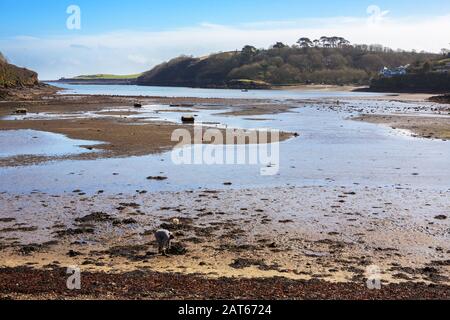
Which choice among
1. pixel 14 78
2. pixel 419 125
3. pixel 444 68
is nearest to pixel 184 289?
pixel 419 125

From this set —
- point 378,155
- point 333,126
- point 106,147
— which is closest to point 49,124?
point 106,147

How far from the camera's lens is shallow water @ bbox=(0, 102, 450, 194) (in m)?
20.4

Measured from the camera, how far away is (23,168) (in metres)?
23.5

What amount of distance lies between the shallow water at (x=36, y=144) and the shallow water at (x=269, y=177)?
3.86 m

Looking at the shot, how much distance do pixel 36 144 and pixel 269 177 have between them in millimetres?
16342

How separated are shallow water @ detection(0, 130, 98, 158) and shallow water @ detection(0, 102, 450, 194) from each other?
386 centimetres

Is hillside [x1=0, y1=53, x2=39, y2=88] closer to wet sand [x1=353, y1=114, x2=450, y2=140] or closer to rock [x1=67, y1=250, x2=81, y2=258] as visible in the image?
wet sand [x1=353, y1=114, x2=450, y2=140]

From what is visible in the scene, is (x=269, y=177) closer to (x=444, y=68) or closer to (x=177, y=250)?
(x=177, y=250)

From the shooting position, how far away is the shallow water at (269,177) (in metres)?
20.4

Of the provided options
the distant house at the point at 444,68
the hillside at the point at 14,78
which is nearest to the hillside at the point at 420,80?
the distant house at the point at 444,68

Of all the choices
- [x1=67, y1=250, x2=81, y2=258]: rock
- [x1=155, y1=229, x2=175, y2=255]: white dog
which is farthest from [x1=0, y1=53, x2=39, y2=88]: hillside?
[x1=155, y1=229, x2=175, y2=255]: white dog

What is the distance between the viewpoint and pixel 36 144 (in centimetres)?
3150
